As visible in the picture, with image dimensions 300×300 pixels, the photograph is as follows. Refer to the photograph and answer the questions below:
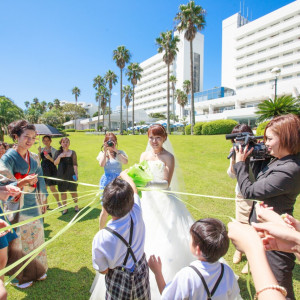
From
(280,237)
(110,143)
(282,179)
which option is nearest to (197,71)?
(110,143)

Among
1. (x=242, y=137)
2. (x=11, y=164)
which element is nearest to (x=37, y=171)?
(x=11, y=164)

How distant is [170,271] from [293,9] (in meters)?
59.9

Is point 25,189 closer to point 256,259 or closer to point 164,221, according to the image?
point 164,221

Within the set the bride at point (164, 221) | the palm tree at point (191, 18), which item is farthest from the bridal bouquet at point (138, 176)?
the palm tree at point (191, 18)

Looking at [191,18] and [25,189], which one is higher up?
[191,18]

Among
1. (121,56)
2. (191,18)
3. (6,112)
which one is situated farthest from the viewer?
(121,56)

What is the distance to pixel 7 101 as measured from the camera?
2681cm

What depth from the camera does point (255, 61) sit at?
51188mm

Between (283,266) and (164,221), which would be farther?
(164,221)

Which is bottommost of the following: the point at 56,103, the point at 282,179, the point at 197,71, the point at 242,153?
the point at 282,179

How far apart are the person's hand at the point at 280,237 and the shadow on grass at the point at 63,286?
2542 millimetres

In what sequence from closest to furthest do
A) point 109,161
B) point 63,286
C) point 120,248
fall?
point 120,248, point 63,286, point 109,161

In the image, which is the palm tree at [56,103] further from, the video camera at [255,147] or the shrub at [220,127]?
the video camera at [255,147]

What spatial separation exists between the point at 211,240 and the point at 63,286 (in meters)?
2.59
